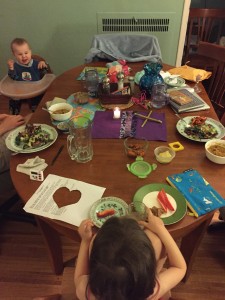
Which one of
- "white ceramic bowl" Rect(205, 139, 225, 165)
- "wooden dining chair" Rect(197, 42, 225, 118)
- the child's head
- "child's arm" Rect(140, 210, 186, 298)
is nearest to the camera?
"child's arm" Rect(140, 210, 186, 298)

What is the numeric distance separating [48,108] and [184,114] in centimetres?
80

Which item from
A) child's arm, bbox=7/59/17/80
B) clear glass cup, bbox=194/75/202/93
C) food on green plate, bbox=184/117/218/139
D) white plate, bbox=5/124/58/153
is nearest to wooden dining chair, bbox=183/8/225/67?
clear glass cup, bbox=194/75/202/93

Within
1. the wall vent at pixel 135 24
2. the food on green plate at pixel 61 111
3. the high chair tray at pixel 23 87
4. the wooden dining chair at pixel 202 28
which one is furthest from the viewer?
the wooden dining chair at pixel 202 28

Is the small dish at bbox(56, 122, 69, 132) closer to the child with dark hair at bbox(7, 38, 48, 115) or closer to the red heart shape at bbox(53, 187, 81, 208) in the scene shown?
the red heart shape at bbox(53, 187, 81, 208)

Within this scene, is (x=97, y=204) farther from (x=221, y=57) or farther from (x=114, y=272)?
(x=221, y=57)

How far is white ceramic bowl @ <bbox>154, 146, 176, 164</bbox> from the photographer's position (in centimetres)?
119

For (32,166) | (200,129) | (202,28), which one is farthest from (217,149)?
(202,28)

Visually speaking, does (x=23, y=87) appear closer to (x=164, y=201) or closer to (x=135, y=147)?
(x=135, y=147)

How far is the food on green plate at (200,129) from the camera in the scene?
133cm

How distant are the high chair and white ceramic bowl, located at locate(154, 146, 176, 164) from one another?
4.00 ft

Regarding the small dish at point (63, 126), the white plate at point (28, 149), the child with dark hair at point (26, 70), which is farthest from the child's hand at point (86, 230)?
the child with dark hair at point (26, 70)

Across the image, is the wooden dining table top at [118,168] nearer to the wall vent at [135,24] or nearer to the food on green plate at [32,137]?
the food on green plate at [32,137]

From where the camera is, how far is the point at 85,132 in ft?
4.10

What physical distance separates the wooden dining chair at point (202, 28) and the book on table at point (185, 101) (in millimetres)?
1492
